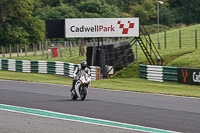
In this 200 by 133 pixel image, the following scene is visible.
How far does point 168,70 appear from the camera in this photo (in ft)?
93.0

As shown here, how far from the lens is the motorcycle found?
50.8 ft

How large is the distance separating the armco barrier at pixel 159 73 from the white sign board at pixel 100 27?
117 inches

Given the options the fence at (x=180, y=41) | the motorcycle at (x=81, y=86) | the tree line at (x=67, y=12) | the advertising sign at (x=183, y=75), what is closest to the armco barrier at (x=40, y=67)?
the advertising sign at (x=183, y=75)

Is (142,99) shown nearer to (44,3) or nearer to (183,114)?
(183,114)

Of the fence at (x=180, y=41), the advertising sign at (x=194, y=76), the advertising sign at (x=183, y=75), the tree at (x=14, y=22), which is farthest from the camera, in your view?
the tree at (x=14, y=22)

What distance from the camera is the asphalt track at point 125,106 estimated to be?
1145cm

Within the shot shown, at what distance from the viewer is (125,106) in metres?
14.5

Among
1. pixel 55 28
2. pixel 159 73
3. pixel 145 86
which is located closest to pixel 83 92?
pixel 145 86

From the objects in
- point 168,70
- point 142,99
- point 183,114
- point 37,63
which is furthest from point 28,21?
point 183,114

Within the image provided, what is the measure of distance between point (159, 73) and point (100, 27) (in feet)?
17.5

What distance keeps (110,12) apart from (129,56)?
164 feet

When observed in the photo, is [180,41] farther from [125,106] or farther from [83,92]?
[125,106]

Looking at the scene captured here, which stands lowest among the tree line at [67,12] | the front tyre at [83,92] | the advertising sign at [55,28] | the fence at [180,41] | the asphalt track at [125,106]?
the asphalt track at [125,106]

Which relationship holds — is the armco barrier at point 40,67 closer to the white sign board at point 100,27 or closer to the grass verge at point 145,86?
the white sign board at point 100,27
